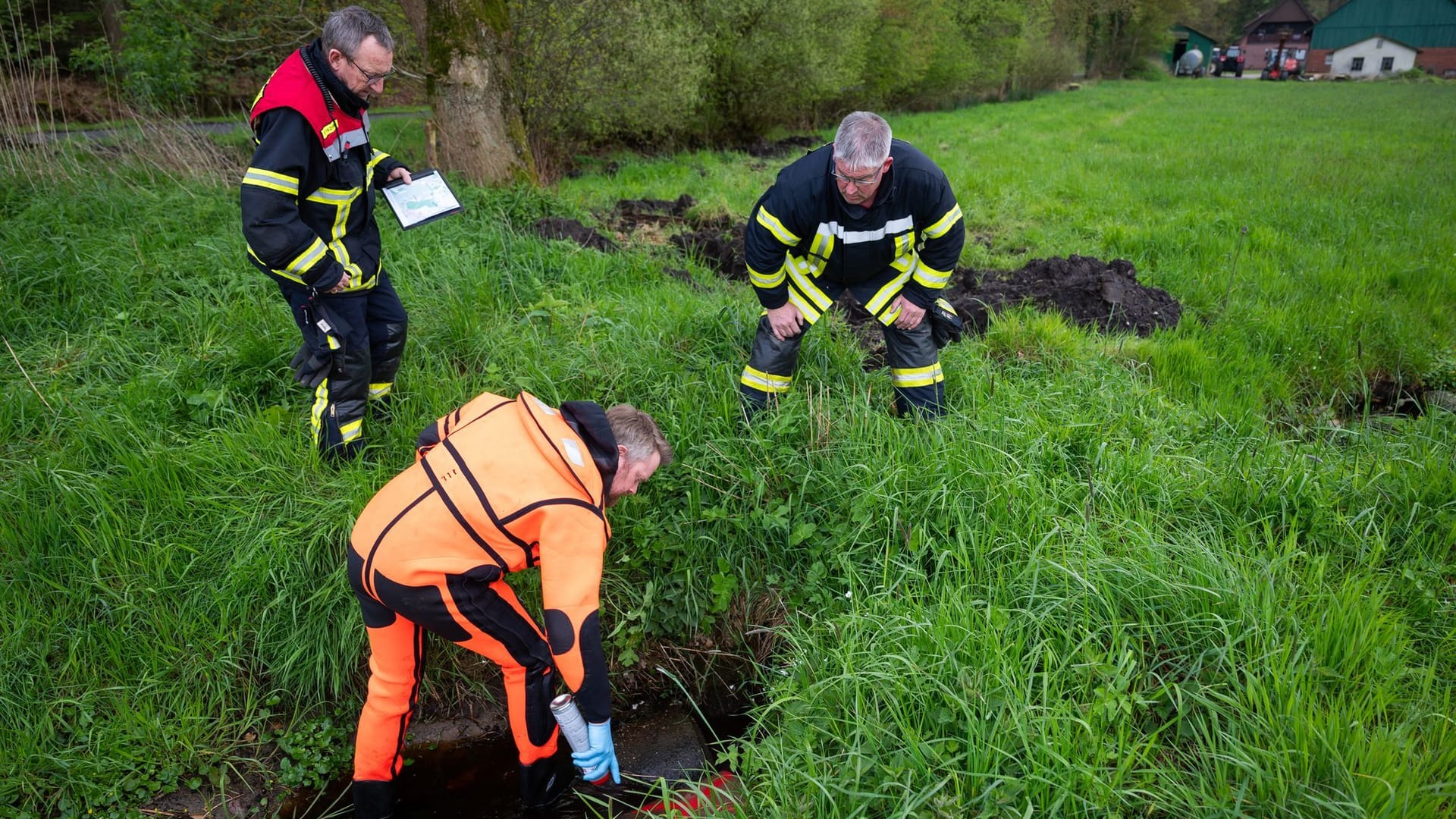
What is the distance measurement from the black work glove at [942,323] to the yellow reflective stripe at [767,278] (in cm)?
78

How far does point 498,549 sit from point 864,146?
6.98ft

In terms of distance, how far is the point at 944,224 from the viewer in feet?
12.0

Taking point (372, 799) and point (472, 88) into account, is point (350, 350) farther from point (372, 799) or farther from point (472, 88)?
point (472, 88)

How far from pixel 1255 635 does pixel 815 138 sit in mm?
15344

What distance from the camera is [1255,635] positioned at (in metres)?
2.46

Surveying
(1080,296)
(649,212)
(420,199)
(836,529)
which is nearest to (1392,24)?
(1080,296)

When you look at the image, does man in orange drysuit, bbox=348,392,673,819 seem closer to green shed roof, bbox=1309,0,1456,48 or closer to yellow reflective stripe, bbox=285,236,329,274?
yellow reflective stripe, bbox=285,236,329,274

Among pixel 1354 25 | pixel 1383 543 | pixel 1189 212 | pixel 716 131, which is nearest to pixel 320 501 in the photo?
pixel 1383 543

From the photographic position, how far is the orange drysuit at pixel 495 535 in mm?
2375

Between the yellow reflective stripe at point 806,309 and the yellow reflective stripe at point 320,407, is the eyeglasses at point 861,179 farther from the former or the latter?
the yellow reflective stripe at point 320,407

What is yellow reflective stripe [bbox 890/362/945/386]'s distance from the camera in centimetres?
391

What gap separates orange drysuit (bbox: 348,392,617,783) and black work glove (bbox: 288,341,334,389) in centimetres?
135

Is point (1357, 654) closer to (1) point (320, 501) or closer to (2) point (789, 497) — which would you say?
(2) point (789, 497)

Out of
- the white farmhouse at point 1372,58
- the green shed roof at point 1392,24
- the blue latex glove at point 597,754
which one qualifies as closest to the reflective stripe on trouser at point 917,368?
the blue latex glove at point 597,754
